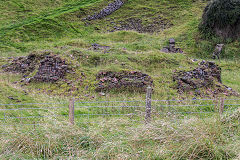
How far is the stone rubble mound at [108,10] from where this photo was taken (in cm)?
2320

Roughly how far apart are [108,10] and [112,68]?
16.0 metres

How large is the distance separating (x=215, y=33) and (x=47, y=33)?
43.5ft

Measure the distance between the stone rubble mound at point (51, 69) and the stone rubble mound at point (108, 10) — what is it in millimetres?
13540

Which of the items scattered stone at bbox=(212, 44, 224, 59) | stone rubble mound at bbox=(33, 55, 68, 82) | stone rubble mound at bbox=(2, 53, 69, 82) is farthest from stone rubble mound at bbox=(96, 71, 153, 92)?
scattered stone at bbox=(212, 44, 224, 59)

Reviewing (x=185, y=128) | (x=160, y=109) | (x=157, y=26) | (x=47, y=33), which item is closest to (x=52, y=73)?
(x=160, y=109)

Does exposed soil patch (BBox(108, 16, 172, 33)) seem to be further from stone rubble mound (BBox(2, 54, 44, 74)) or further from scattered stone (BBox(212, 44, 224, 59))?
stone rubble mound (BBox(2, 54, 44, 74))

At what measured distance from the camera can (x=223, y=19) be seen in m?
16.6

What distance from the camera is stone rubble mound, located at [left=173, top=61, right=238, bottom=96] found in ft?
30.1

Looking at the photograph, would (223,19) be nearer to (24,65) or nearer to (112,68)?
(112,68)

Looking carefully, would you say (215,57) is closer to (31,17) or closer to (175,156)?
(175,156)

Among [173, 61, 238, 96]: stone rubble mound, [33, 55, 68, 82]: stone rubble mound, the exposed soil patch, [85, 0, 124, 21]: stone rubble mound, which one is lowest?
[173, 61, 238, 96]: stone rubble mound

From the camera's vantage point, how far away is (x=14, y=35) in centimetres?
1792

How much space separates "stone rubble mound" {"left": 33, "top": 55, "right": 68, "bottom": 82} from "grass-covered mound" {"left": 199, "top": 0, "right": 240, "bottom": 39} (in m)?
11.9

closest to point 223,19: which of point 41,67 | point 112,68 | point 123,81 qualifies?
point 112,68
